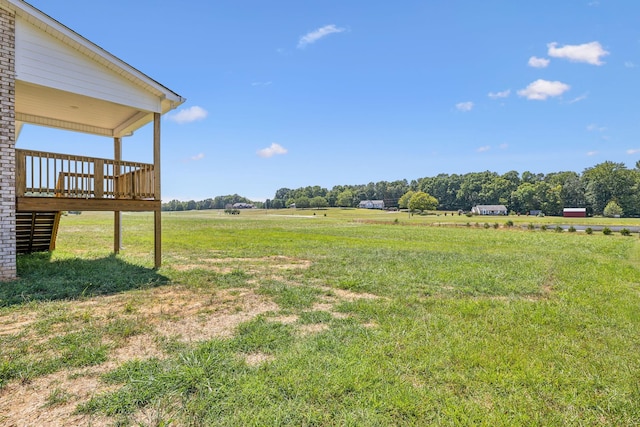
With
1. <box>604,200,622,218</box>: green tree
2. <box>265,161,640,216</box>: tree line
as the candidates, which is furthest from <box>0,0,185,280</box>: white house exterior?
<box>265,161,640,216</box>: tree line

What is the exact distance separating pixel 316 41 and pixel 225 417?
25362mm

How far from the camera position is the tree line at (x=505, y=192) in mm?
72250

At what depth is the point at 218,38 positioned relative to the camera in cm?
1688

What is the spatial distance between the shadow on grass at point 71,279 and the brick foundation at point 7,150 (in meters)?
0.65

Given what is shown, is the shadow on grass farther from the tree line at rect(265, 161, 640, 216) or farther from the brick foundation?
the tree line at rect(265, 161, 640, 216)

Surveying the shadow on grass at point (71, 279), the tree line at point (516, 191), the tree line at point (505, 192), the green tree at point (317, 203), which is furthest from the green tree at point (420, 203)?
the shadow on grass at point (71, 279)

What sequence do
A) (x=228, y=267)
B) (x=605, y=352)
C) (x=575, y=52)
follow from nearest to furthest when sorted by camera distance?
(x=605, y=352), (x=228, y=267), (x=575, y=52)

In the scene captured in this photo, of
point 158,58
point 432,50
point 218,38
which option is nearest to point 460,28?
point 432,50

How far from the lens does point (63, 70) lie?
302 inches

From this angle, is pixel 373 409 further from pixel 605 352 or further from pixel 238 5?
pixel 238 5

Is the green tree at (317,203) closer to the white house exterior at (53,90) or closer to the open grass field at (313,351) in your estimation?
the white house exterior at (53,90)

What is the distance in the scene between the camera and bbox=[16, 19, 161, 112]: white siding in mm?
7176

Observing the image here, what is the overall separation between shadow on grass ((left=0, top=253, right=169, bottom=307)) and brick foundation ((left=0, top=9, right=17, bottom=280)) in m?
0.65

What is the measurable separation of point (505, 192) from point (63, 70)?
110 m
